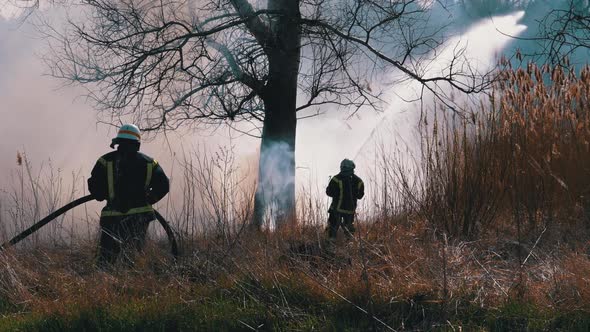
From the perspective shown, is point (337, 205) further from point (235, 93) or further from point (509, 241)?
point (235, 93)

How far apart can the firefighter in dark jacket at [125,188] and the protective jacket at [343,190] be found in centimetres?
260

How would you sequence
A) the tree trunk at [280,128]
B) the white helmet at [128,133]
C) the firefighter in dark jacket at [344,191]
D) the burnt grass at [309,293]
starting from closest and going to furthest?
the burnt grass at [309,293], the white helmet at [128,133], the firefighter in dark jacket at [344,191], the tree trunk at [280,128]

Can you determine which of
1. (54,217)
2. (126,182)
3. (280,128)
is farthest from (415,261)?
(280,128)

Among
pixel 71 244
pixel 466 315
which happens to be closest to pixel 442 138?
pixel 466 315

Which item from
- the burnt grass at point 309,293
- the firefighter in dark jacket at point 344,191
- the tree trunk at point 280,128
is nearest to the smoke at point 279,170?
the tree trunk at point 280,128

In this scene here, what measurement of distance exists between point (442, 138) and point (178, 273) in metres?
2.96

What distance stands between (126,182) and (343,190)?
3014 mm

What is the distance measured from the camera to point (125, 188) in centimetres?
724

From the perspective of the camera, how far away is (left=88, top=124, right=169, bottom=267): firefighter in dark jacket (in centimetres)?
713

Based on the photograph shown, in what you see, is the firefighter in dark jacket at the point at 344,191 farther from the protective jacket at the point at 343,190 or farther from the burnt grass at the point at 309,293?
the burnt grass at the point at 309,293

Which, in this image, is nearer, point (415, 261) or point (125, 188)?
point (415, 261)

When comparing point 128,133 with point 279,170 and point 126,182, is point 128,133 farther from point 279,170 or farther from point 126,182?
point 279,170

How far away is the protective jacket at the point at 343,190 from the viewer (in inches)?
360

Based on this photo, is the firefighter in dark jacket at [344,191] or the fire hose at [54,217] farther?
the firefighter in dark jacket at [344,191]
